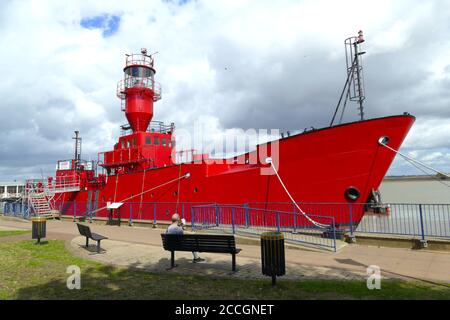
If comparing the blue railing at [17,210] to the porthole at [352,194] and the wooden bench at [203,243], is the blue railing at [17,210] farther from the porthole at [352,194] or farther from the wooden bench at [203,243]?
the porthole at [352,194]

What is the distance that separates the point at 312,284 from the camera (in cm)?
600

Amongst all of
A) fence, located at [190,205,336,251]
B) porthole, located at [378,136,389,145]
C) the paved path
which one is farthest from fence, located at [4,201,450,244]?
porthole, located at [378,136,389,145]

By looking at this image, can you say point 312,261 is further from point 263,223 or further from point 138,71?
point 138,71

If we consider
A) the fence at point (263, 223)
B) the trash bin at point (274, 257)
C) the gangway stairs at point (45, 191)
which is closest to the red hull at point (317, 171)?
the fence at point (263, 223)

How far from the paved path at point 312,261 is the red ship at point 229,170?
2.13 metres

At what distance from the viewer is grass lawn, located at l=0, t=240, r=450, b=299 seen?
5.42 meters

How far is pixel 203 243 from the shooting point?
7.33 meters

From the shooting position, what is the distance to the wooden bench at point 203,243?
7.14 m

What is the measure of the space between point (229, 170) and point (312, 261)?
21.1 feet

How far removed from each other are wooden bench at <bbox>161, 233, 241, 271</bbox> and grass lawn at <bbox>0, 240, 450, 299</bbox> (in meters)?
0.72

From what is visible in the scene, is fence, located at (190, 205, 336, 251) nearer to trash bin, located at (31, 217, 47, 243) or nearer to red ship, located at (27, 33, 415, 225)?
red ship, located at (27, 33, 415, 225)

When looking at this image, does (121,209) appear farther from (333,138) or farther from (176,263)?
(333,138)

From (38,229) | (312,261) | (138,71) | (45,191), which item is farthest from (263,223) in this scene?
(45,191)
